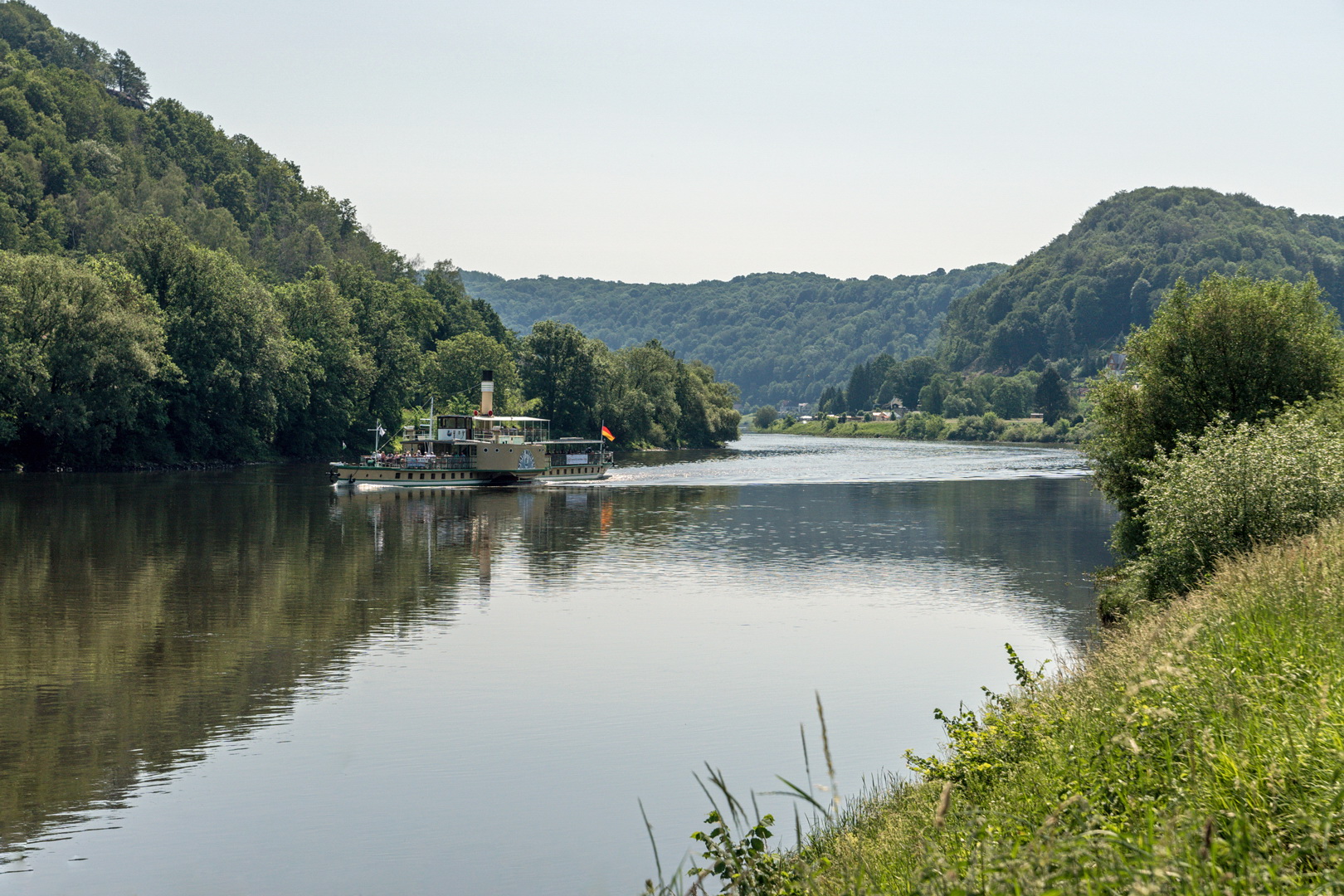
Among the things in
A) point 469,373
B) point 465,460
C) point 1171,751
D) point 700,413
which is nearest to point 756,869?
point 1171,751

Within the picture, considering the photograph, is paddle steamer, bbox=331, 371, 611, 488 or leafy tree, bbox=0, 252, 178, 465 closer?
leafy tree, bbox=0, 252, 178, 465

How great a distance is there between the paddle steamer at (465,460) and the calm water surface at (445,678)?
2390 cm

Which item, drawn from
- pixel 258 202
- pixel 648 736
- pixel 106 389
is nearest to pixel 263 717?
pixel 648 736

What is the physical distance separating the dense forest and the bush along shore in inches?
2950

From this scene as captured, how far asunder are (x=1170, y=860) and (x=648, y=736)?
574 inches

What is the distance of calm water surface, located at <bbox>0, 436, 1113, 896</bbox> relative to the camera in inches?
577

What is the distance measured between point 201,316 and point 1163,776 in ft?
319

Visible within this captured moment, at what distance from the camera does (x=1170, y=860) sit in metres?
5.71

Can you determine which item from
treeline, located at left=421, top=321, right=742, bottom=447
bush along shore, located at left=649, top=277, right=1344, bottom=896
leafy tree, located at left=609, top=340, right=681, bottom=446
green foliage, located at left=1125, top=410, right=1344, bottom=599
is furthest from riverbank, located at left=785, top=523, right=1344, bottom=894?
leafy tree, located at left=609, top=340, right=681, bottom=446

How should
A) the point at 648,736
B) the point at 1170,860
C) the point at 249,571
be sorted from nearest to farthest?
the point at 1170,860
the point at 648,736
the point at 249,571

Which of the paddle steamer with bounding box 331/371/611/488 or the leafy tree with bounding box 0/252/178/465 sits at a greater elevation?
the leafy tree with bounding box 0/252/178/465

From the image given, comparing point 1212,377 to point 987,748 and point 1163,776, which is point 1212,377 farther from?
point 1163,776

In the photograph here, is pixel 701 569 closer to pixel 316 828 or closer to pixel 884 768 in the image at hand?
pixel 884 768

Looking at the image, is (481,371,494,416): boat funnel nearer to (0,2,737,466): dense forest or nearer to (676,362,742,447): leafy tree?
(0,2,737,466): dense forest
